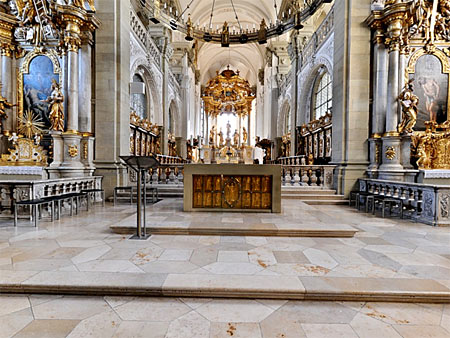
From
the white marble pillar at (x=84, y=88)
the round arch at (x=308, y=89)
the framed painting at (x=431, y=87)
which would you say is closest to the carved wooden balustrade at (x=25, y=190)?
the white marble pillar at (x=84, y=88)

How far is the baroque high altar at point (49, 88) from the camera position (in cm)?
779

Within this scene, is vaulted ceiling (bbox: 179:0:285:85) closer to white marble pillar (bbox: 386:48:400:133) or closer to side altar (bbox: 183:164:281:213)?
white marble pillar (bbox: 386:48:400:133)

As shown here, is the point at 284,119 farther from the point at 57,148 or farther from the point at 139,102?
the point at 57,148

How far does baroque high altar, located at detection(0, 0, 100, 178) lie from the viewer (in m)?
7.79

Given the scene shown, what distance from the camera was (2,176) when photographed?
784cm

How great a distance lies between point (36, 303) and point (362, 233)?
4.85m

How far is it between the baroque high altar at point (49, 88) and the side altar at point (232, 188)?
4249 mm

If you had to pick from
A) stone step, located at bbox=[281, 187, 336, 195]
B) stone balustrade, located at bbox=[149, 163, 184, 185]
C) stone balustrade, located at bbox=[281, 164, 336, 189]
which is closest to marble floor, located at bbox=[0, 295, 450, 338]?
stone step, located at bbox=[281, 187, 336, 195]

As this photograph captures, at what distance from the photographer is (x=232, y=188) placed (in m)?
6.04

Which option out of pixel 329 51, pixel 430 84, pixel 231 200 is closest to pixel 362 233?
pixel 231 200

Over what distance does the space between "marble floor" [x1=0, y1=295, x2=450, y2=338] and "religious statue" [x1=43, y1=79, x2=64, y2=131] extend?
6.74 metres

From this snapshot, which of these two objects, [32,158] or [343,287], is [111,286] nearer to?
[343,287]

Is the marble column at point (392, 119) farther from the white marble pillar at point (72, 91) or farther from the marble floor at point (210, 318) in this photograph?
the white marble pillar at point (72, 91)

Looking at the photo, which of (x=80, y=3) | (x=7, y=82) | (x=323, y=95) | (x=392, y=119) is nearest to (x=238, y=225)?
(x=392, y=119)
